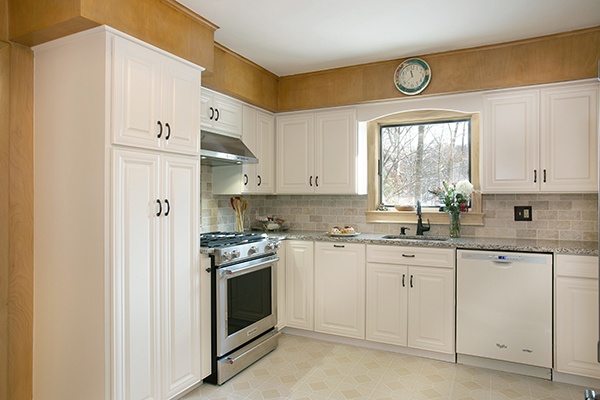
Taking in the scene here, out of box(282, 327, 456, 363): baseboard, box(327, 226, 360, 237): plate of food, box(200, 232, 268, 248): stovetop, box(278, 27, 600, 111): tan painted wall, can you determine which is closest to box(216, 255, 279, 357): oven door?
box(200, 232, 268, 248): stovetop

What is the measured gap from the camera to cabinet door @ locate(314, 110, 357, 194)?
12.6ft

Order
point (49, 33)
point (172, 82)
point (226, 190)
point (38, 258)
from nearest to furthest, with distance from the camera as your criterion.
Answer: point (49, 33) < point (38, 258) < point (172, 82) < point (226, 190)

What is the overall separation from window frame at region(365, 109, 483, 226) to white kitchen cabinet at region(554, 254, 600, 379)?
87 cm

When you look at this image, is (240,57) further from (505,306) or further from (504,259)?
(505,306)

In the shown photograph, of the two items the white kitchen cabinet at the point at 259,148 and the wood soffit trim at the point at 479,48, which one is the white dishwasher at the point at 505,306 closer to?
the wood soffit trim at the point at 479,48

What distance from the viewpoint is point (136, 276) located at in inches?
89.0

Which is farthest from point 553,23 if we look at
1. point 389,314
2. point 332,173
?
point 389,314

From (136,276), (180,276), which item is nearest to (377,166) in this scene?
(180,276)

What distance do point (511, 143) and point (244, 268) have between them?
7.75ft

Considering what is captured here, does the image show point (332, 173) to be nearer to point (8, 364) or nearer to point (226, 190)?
point (226, 190)

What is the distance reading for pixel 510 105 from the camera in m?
3.22

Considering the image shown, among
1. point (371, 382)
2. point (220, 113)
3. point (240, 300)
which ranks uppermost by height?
point (220, 113)

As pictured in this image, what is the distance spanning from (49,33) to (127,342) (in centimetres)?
→ 175

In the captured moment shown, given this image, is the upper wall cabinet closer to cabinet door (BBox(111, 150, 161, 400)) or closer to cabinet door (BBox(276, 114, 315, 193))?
A: cabinet door (BBox(276, 114, 315, 193))
